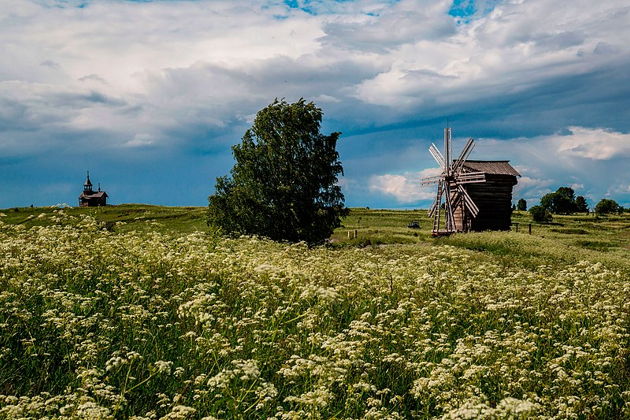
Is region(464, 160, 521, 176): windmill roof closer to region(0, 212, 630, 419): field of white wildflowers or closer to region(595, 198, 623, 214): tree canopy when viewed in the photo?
region(0, 212, 630, 419): field of white wildflowers

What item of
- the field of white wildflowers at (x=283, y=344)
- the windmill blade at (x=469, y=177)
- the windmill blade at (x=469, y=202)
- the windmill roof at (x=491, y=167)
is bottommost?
the field of white wildflowers at (x=283, y=344)

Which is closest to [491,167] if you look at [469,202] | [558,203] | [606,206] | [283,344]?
[469,202]

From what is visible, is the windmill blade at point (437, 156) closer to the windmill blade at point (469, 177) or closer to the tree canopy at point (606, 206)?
the windmill blade at point (469, 177)

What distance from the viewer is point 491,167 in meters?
55.9

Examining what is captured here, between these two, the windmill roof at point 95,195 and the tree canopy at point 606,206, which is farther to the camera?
the windmill roof at point 95,195

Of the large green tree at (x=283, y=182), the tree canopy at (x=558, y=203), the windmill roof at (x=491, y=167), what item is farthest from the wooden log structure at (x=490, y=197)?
the tree canopy at (x=558, y=203)

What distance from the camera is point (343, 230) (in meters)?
63.1

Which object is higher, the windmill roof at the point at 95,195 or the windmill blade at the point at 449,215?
the windmill roof at the point at 95,195

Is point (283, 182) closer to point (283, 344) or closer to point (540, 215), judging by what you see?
point (283, 344)

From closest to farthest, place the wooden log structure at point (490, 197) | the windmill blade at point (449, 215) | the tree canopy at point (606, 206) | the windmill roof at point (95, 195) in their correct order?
the wooden log structure at point (490, 197)
the windmill blade at point (449, 215)
the tree canopy at point (606, 206)
the windmill roof at point (95, 195)

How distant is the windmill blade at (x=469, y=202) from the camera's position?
5214 centimetres

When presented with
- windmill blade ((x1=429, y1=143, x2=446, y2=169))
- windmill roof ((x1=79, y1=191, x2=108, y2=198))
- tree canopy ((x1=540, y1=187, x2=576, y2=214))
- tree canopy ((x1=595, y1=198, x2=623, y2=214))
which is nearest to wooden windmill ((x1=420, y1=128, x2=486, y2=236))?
windmill blade ((x1=429, y1=143, x2=446, y2=169))

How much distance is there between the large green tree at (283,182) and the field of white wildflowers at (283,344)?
69.9ft

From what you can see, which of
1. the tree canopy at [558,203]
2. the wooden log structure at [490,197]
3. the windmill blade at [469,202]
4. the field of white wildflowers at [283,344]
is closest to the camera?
the field of white wildflowers at [283,344]
